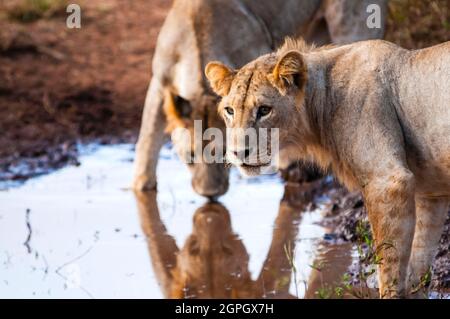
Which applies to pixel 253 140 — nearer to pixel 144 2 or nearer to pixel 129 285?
pixel 129 285

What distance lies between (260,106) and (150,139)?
363cm

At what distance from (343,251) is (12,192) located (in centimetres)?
314

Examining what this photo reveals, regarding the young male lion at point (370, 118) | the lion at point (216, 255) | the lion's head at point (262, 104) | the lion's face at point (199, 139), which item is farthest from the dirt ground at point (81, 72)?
the lion's head at point (262, 104)

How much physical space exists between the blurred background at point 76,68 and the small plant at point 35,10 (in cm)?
1

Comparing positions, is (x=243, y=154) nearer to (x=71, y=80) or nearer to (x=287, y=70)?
(x=287, y=70)

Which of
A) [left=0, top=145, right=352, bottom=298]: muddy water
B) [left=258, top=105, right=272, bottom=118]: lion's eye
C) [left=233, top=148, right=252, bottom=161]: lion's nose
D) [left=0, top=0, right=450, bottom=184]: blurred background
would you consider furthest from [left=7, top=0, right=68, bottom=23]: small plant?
[left=233, top=148, right=252, bottom=161]: lion's nose

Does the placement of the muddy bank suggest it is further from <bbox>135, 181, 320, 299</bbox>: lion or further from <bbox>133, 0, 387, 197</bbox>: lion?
<bbox>133, 0, 387, 197</bbox>: lion

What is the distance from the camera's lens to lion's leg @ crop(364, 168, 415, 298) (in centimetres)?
589

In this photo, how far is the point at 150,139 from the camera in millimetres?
9617

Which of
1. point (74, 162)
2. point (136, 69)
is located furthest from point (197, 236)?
point (136, 69)

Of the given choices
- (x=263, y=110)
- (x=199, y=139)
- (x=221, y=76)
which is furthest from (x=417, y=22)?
(x=263, y=110)

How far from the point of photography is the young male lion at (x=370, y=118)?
598 cm

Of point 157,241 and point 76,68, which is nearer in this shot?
point 157,241

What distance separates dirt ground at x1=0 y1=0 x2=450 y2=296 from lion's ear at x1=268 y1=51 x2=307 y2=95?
98.5 inches
